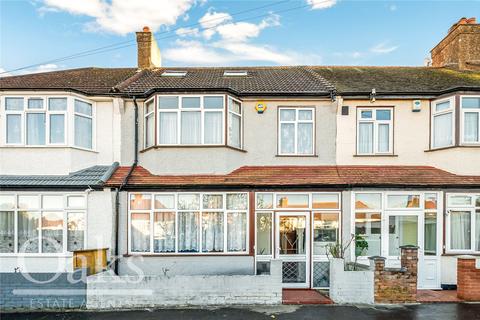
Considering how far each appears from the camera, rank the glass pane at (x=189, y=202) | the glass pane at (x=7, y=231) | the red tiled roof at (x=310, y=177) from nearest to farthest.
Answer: the red tiled roof at (x=310, y=177) < the glass pane at (x=7, y=231) < the glass pane at (x=189, y=202)

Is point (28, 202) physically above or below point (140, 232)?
above

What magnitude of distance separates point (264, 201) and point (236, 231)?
1.21m

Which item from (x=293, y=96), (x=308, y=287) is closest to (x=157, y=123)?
(x=293, y=96)

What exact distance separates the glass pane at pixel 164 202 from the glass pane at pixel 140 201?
0.22 metres

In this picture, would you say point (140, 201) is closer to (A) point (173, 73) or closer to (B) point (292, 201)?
(B) point (292, 201)

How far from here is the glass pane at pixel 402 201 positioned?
382 inches

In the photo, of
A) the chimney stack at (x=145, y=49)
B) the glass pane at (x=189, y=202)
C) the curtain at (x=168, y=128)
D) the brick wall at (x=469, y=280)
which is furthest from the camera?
the chimney stack at (x=145, y=49)

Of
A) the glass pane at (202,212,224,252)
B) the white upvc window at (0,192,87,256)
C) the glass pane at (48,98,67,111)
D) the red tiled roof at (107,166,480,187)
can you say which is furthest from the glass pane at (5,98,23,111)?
the glass pane at (202,212,224,252)

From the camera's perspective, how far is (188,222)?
9.79 metres

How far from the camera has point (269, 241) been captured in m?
9.74

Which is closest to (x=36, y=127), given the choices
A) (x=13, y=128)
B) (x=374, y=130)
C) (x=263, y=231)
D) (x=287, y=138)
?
(x=13, y=128)

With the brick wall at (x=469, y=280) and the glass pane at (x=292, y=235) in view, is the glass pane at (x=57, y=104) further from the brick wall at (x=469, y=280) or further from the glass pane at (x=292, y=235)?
the brick wall at (x=469, y=280)

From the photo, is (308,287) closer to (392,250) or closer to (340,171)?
(392,250)

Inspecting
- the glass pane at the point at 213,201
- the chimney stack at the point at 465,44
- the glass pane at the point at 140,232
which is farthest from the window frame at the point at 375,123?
the glass pane at the point at 140,232
